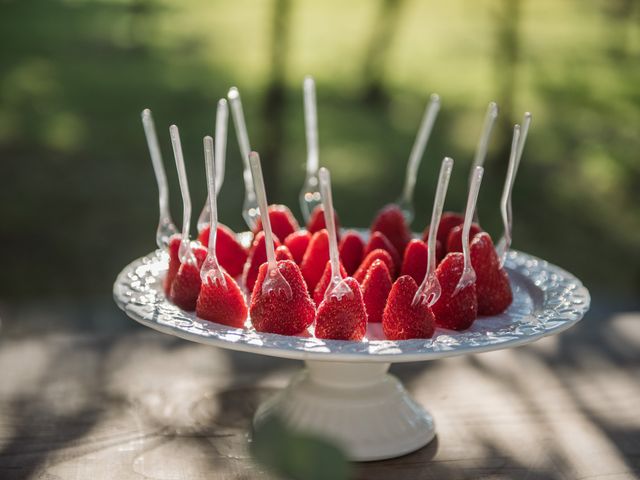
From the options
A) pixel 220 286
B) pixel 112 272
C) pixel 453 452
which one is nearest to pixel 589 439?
pixel 453 452

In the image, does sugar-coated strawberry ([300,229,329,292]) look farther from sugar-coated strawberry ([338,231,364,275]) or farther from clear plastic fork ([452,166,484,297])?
clear plastic fork ([452,166,484,297])

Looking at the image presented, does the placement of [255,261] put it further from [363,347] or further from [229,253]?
[363,347]

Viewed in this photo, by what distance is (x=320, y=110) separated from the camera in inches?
138

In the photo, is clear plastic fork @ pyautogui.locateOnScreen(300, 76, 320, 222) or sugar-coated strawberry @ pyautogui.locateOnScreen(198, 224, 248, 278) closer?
sugar-coated strawberry @ pyautogui.locateOnScreen(198, 224, 248, 278)

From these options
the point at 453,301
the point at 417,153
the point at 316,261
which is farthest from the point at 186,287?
the point at 417,153

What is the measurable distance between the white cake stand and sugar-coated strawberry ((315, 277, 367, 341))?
2cm

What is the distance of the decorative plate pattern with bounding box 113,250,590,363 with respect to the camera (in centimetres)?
83

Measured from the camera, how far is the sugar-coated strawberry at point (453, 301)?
37.1 inches

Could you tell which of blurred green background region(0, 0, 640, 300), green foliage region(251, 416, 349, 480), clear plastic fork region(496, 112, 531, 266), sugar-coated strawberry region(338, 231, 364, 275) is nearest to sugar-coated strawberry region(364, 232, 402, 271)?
sugar-coated strawberry region(338, 231, 364, 275)

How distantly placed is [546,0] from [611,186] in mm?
1015

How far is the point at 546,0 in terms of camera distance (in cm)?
387

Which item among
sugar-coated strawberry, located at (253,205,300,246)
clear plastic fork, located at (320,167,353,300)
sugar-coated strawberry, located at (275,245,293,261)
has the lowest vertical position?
sugar-coated strawberry, located at (253,205,300,246)

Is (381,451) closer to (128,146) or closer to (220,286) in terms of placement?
(220,286)

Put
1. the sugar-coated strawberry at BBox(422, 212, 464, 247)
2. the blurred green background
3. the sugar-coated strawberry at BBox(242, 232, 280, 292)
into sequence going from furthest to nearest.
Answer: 1. the blurred green background
2. the sugar-coated strawberry at BBox(422, 212, 464, 247)
3. the sugar-coated strawberry at BBox(242, 232, 280, 292)
